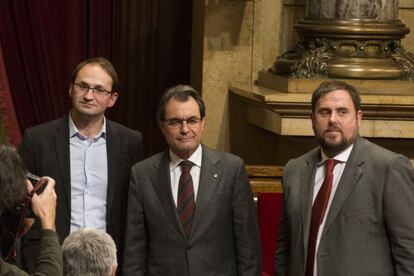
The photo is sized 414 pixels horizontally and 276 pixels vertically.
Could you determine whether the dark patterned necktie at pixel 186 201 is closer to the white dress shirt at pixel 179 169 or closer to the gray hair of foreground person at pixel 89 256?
the white dress shirt at pixel 179 169

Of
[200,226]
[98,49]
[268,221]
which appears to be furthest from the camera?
[98,49]

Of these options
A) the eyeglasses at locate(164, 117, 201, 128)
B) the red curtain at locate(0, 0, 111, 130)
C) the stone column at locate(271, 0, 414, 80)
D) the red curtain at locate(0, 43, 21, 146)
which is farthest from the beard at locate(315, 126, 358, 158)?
the red curtain at locate(0, 0, 111, 130)

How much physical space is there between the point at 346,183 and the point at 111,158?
0.99 metres

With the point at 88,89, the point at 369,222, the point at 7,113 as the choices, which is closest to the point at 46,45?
the point at 7,113

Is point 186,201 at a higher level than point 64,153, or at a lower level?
lower

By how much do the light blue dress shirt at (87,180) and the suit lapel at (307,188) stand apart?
820 mm

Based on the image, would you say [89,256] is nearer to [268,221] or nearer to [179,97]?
[179,97]

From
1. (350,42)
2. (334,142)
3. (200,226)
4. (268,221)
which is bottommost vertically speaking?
(268,221)

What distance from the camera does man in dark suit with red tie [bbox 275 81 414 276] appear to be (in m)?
4.18

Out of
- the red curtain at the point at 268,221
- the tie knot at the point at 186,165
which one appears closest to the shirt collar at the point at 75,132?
the tie knot at the point at 186,165

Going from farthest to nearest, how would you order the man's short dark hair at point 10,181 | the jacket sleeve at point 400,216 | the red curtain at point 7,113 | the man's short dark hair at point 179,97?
the red curtain at point 7,113 → the man's short dark hair at point 179,97 → the jacket sleeve at point 400,216 → the man's short dark hair at point 10,181

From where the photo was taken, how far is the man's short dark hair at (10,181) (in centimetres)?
309

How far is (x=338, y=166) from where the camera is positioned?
433 centimetres

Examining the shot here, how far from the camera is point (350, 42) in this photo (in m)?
6.30
